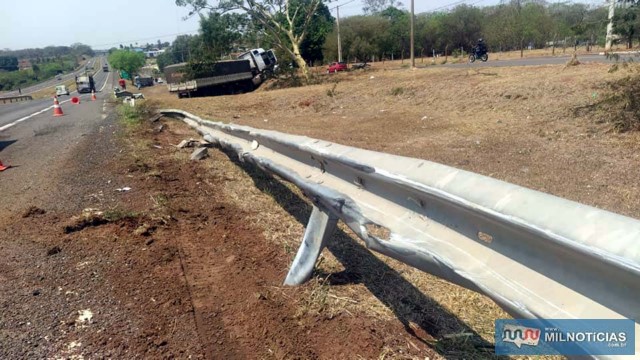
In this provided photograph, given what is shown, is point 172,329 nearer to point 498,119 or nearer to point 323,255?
point 323,255

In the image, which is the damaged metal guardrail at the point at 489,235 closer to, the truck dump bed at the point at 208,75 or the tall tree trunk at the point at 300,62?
the truck dump bed at the point at 208,75

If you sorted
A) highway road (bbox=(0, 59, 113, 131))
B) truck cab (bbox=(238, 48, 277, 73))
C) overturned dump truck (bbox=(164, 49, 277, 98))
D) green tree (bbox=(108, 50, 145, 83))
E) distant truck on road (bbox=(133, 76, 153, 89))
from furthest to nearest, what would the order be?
green tree (bbox=(108, 50, 145, 83)) → distant truck on road (bbox=(133, 76, 153, 89)) → truck cab (bbox=(238, 48, 277, 73)) → overturned dump truck (bbox=(164, 49, 277, 98)) → highway road (bbox=(0, 59, 113, 131))

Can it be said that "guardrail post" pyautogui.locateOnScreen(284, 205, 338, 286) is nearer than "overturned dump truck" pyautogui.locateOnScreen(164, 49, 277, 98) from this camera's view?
Yes

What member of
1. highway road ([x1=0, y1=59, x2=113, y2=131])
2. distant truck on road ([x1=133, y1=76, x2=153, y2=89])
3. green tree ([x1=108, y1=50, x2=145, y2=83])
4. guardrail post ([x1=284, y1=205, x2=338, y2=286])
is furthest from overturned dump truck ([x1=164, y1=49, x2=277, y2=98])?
green tree ([x1=108, y1=50, x2=145, y2=83])

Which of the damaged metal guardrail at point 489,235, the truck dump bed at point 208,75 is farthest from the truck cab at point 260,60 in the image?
the damaged metal guardrail at point 489,235

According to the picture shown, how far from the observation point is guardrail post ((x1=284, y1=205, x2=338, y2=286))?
3.01 metres

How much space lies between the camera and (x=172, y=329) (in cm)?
268

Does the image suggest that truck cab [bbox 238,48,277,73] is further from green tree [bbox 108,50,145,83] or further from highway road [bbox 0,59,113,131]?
green tree [bbox 108,50,145,83]

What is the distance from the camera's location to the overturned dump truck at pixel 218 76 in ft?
92.1

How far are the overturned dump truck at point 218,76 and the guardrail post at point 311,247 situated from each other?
25.7m

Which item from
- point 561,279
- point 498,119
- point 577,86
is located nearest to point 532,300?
point 561,279

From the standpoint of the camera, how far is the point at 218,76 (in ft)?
97.0

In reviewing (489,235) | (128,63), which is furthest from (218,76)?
(128,63)

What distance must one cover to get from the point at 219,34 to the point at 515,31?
35864 mm
